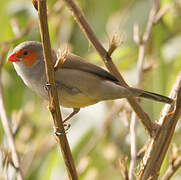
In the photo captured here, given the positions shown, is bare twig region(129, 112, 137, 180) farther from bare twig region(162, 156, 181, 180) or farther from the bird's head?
the bird's head

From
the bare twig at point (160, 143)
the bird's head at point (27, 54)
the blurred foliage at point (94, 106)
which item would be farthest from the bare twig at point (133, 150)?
the bird's head at point (27, 54)

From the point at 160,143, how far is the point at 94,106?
1.87 metres

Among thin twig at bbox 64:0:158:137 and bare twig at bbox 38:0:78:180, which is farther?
thin twig at bbox 64:0:158:137

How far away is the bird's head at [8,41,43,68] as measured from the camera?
2.57m

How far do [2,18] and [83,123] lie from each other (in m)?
1.23

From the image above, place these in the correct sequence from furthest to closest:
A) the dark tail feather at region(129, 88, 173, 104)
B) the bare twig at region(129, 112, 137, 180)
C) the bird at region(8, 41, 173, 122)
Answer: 1. the bird at region(8, 41, 173, 122)
2. the dark tail feather at region(129, 88, 173, 104)
3. the bare twig at region(129, 112, 137, 180)

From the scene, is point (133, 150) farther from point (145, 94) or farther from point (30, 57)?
point (30, 57)

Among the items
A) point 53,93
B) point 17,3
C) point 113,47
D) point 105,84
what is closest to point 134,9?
point 17,3


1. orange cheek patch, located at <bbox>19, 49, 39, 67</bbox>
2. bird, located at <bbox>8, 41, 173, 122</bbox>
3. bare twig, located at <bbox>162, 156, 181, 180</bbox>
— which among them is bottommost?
bare twig, located at <bbox>162, 156, 181, 180</bbox>

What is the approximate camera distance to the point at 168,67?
363cm

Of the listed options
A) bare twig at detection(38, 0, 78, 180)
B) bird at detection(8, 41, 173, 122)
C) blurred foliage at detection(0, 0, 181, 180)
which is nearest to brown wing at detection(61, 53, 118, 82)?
bird at detection(8, 41, 173, 122)

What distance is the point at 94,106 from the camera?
3791mm

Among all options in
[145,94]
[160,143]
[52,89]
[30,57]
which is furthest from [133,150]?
[30,57]

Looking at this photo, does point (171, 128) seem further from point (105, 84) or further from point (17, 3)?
point (17, 3)
